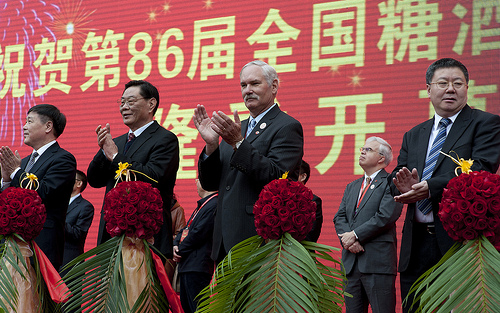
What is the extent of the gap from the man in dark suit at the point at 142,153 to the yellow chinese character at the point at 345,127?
1307mm

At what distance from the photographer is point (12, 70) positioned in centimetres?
486

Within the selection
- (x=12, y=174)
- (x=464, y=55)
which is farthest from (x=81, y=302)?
(x=464, y=55)

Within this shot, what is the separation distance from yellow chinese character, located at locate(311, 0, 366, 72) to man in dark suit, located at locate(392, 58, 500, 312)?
1.36m

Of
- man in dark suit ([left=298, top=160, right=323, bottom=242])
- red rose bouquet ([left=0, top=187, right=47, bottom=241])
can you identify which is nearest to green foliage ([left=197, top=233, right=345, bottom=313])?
red rose bouquet ([left=0, top=187, right=47, bottom=241])

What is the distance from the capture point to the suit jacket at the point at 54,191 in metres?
2.81

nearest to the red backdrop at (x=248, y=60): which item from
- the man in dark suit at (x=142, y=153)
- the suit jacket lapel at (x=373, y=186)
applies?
the suit jacket lapel at (x=373, y=186)

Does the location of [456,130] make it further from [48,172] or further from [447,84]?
[48,172]

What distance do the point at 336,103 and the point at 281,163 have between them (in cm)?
156

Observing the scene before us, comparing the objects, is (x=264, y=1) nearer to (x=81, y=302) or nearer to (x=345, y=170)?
(x=345, y=170)

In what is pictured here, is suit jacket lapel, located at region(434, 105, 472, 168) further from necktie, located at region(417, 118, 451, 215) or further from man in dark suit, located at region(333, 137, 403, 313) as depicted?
man in dark suit, located at region(333, 137, 403, 313)

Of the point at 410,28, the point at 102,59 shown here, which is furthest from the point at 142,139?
the point at 102,59

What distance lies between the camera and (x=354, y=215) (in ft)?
10.4

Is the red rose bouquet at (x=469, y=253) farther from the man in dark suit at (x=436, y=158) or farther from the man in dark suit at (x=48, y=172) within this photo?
the man in dark suit at (x=48, y=172)

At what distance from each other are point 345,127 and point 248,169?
1.68 meters
